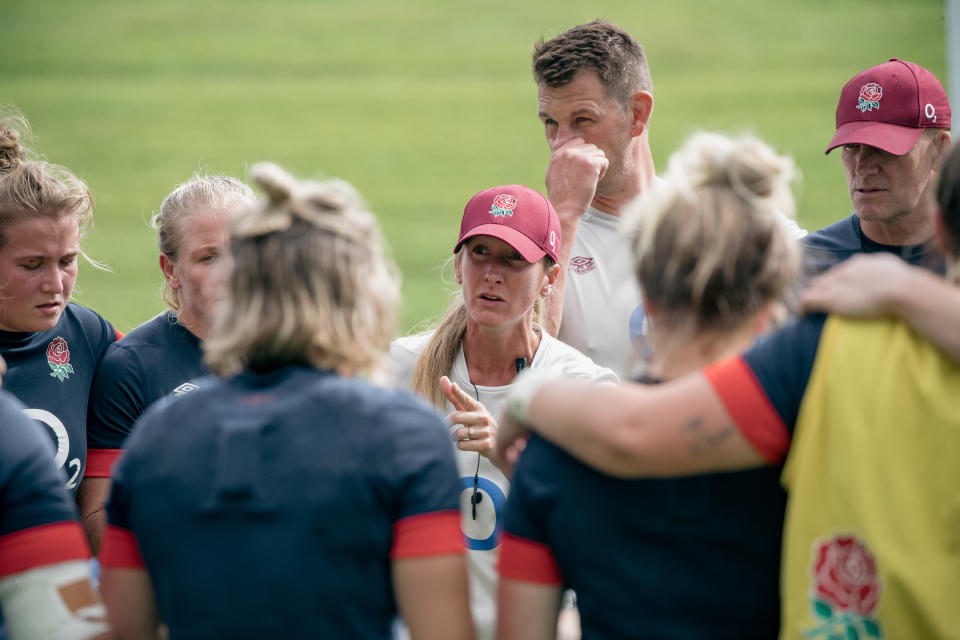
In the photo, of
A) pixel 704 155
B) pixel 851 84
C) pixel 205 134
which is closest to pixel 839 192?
pixel 205 134

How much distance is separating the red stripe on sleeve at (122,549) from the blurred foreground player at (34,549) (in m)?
0.07

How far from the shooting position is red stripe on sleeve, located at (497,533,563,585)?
1540mm

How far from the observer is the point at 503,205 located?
9.59 ft

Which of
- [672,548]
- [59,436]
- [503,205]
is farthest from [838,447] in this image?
[59,436]

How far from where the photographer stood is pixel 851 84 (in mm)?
3363

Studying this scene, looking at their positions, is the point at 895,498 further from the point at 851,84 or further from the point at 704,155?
the point at 851,84

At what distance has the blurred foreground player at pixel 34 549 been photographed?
153 centimetres

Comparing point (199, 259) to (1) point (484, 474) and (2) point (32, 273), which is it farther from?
(1) point (484, 474)

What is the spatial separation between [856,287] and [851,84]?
2257 mm

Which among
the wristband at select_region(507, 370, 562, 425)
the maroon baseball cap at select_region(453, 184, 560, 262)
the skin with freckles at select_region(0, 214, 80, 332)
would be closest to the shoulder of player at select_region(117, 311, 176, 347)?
the skin with freckles at select_region(0, 214, 80, 332)

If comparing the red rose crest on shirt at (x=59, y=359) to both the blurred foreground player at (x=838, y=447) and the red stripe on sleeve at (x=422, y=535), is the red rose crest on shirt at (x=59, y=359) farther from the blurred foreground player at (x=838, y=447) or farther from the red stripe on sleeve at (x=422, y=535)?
the blurred foreground player at (x=838, y=447)

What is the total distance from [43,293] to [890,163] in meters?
2.64

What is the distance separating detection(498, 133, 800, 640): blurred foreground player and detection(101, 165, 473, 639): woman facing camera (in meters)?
0.17

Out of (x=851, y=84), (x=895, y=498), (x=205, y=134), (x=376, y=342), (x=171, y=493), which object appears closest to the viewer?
(x=895, y=498)
